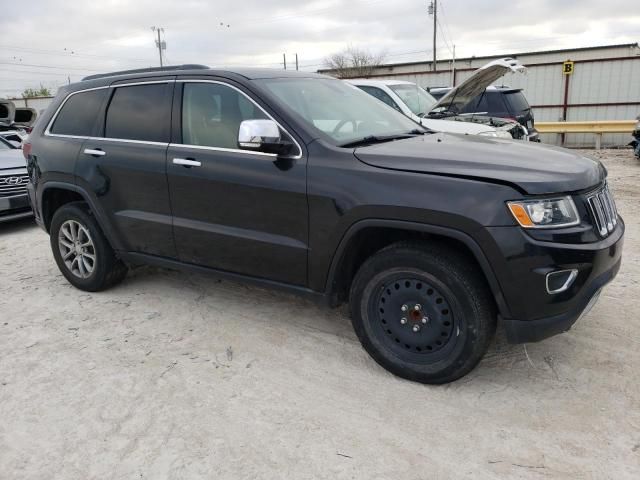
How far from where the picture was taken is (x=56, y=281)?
512cm

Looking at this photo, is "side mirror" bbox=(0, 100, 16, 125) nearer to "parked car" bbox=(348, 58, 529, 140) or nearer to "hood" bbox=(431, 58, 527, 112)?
"parked car" bbox=(348, 58, 529, 140)

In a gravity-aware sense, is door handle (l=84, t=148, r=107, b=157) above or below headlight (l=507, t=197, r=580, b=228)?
above

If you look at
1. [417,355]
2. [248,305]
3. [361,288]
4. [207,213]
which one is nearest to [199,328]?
[248,305]

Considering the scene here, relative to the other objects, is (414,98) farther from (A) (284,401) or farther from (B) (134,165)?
(A) (284,401)

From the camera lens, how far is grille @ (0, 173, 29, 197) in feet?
23.7

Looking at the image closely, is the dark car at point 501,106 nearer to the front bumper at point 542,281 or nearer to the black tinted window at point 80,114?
the black tinted window at point 80,114

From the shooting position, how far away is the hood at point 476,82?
8570mm

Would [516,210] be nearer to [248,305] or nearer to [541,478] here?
[541,478]

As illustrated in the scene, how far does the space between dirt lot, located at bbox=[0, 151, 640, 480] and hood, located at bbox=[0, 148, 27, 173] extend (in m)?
3.97

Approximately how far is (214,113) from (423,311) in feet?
6.44

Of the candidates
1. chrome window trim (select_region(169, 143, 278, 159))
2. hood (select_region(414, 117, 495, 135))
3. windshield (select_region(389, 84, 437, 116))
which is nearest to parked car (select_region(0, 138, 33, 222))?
chrome window trim (select_region(169, 143, 278, 159))

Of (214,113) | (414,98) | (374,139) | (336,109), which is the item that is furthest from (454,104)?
(214,113)

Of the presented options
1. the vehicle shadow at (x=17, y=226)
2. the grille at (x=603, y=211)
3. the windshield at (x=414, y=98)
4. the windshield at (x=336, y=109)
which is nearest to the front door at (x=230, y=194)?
the windshield at (x=336, y=109)

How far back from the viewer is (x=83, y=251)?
464 cm
